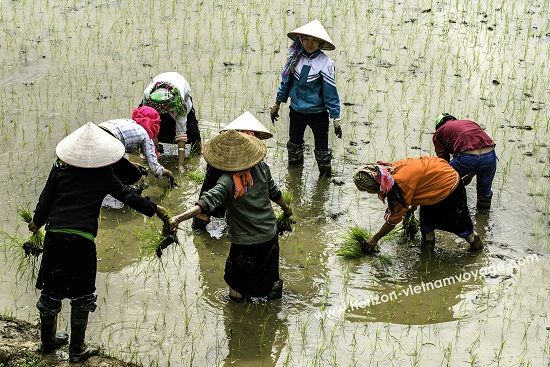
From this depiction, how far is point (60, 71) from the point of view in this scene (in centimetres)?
882

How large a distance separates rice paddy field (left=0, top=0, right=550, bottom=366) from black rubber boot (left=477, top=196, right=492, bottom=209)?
0.23 ft

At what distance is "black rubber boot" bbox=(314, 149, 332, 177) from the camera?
702 cm

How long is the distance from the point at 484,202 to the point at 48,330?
3761 mm

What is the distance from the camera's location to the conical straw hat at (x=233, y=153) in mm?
4887

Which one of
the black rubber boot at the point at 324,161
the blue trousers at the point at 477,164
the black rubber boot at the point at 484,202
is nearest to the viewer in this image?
the blue trousers at the point at 477,164

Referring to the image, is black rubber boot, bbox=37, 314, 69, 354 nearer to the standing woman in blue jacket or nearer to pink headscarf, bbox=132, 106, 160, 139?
pink headscarf, bbox=132, 106, 160, 139

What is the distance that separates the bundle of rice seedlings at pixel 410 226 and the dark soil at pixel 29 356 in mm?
2479

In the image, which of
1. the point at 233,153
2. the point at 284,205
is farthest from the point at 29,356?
the point at 284,205

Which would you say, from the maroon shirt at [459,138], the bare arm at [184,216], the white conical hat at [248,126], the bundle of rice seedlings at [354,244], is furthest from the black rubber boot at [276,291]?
the maroon shirt at [459,138]

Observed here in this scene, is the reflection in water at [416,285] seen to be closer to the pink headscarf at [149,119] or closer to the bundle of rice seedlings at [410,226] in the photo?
the bundle of rice seedlings at [410,226]

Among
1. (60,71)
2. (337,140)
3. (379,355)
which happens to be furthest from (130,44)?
(379,355)

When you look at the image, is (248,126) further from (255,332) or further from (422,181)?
(255,332)

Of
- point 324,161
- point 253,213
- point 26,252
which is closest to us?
point 253,213

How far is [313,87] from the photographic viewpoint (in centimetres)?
674
